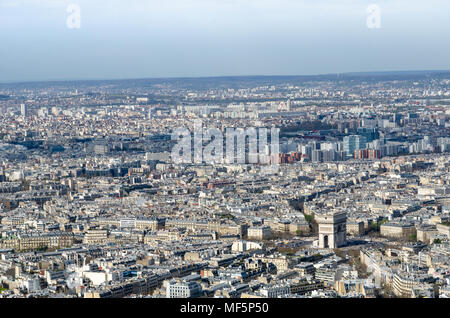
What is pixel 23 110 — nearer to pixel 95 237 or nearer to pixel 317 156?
pixel 317 156

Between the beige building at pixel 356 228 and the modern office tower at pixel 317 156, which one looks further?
the modern office tower at pixel 317 156

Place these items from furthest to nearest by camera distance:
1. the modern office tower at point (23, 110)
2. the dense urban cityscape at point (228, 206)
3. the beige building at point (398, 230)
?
the modern office tower at point (23, 110), the beige building at point (398, 230), the dense urban cityscape at point (228, 206)

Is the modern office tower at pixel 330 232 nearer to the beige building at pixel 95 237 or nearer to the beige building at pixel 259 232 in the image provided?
the beige building at pixel 259 232

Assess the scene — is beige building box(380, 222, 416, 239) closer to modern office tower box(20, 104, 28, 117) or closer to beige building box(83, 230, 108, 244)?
beige building box(83, 230, 108, 244)

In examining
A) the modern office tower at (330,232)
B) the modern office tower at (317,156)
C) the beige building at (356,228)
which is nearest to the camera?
the modern office tower at (330,232)

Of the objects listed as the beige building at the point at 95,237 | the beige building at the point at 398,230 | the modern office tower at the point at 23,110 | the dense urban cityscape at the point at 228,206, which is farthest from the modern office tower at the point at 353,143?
the modern office tower at the point at 23,110

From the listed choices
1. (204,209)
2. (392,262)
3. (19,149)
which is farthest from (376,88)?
(392,262)
